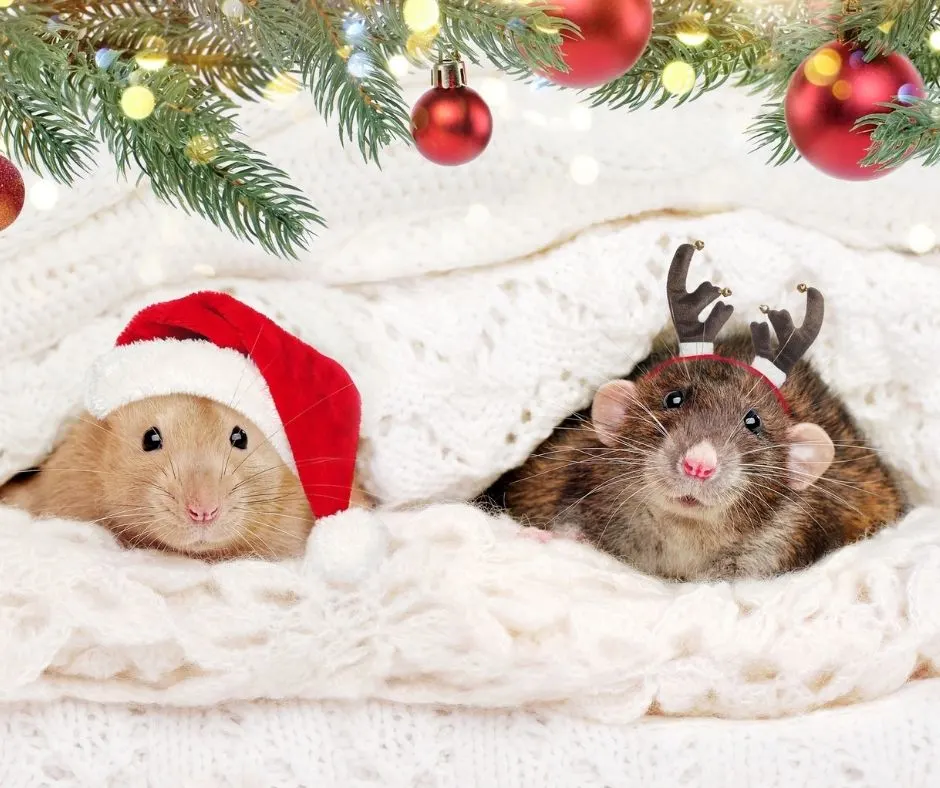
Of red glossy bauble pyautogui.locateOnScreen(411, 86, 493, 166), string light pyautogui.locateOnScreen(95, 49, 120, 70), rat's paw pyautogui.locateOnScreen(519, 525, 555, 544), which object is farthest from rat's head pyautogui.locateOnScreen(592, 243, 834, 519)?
string light pyautogui.locateOnScreen(95, 49, 120, 70)

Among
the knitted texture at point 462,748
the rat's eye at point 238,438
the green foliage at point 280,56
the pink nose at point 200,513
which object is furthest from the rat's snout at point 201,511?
the green foliage at point 280,56

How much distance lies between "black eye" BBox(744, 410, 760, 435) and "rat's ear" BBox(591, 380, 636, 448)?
0.17m

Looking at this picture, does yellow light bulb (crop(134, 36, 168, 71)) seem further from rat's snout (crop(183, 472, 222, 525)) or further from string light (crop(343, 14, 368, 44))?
rat's snout (crop(183, 472, 222, 525))

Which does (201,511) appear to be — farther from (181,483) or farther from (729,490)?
(729,490)

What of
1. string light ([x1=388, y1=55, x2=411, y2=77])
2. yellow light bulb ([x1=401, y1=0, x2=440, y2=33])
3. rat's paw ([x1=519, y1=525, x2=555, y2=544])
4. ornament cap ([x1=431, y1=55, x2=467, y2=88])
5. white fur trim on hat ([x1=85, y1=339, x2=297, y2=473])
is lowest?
rat's paw ([x1=519, y1=525, x2=555, y2=544])

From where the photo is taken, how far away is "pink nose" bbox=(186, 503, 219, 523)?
1260mm

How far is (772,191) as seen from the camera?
4.98 feet

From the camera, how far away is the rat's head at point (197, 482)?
4.21 ft

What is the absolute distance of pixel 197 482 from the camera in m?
1.28

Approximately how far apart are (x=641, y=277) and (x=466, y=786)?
0.79 metres

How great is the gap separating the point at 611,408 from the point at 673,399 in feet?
0.33

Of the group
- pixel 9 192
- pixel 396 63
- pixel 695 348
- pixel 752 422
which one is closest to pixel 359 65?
pixel 396 63

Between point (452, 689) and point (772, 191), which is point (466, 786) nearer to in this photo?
point (452, 689)

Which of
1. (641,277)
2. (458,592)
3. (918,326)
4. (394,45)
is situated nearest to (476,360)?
(641,277)
